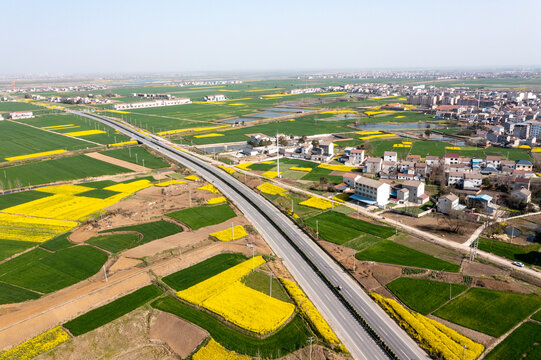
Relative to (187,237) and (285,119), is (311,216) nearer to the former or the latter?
(187,237)

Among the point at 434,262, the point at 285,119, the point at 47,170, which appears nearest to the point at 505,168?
the point at 434,262

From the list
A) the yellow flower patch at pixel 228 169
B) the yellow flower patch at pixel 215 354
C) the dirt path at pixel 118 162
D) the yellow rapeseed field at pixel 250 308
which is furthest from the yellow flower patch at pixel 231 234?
the dirt path at pixel 118 162

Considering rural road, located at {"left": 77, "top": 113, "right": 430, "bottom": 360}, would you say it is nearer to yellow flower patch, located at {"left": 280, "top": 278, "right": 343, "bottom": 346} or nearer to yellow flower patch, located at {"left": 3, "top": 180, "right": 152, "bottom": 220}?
yellow flower patch, located at {"left": 280, "top": 278, "right": 343, "bottom": 346}

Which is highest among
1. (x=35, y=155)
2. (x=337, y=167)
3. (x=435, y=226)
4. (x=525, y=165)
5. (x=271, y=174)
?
(x=35, y=155)

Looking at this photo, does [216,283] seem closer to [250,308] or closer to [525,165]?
[250,308]

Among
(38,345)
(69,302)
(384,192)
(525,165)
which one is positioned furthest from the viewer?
(525,165)

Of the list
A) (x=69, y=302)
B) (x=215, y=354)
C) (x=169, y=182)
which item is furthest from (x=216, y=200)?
(x=215, y=354)
